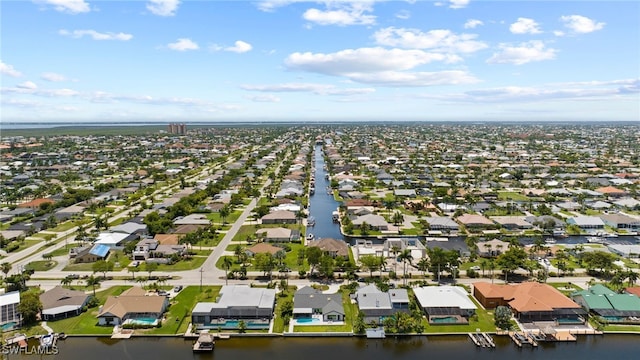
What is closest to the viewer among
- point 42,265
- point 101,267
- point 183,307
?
point 183,307

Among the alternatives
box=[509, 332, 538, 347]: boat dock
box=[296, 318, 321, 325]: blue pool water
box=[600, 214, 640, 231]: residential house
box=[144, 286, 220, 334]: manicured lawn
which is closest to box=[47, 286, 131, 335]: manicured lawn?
box=[144, 286, 220, 334]: manicured lawn

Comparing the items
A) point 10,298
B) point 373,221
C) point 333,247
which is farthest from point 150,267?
point 373,221

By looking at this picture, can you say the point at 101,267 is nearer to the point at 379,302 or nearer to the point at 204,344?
the point at 204,344

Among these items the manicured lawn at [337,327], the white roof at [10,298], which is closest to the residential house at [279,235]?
the manicured lawn at [337,327]

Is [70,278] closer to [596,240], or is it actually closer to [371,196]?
[371,196]

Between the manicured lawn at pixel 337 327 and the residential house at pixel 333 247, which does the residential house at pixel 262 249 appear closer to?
the residential house at pixel 333 247
